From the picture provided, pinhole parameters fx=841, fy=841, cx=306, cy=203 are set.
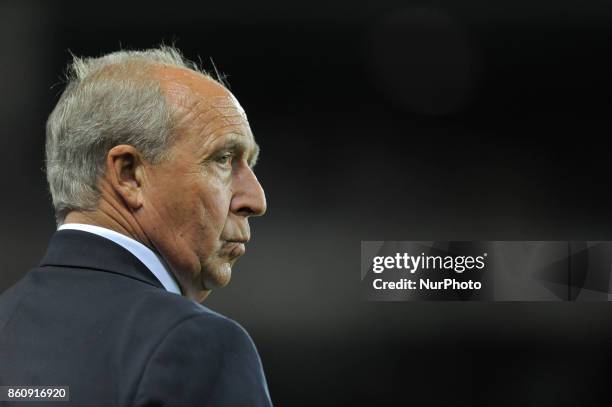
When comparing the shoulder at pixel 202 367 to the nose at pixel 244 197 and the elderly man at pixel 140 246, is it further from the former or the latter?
the nose at pixel 244 197

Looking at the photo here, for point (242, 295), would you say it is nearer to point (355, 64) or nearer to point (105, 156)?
point (355, 64)

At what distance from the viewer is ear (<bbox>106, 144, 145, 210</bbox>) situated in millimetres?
638

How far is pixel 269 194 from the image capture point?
7.71 ft

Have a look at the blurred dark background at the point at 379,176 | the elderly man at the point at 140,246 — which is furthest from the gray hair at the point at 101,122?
the blurred dark background at the point at 379,176

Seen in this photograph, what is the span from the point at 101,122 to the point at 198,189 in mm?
89

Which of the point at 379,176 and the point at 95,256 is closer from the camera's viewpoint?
the point at 95,256

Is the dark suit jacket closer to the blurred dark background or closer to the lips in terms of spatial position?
the lips

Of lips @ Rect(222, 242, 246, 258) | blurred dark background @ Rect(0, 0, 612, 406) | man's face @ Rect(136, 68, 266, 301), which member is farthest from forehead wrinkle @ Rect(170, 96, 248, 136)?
blurred dark background @ Rect(0, 0, 612, 406)

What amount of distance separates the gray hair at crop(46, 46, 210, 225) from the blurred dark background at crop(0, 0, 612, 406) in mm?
1675

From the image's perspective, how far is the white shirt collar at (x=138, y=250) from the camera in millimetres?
627

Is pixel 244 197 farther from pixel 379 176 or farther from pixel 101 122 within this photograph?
pixel 379 176

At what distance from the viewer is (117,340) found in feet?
1.77

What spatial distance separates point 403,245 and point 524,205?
0.36 meters

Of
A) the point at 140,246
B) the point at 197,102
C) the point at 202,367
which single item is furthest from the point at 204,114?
the point at 202,367
